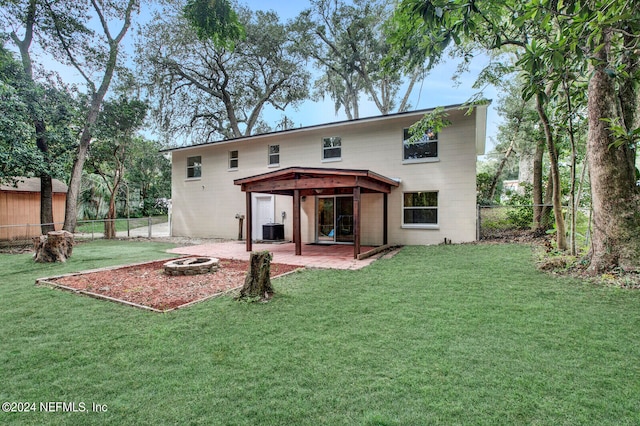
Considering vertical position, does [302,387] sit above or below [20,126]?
below

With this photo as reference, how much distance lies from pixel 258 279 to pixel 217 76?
61.4 feet

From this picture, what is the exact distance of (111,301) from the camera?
4582 millimetres

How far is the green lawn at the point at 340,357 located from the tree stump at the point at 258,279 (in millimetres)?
291

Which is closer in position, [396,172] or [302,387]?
[302,387]

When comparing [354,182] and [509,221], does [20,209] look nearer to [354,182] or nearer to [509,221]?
[354,182]

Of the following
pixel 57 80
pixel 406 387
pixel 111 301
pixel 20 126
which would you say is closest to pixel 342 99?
pixel 57 80

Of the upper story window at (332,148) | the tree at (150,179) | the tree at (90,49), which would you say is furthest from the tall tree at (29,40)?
the tree at (150,179)

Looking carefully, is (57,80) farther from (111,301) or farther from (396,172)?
(396,172)

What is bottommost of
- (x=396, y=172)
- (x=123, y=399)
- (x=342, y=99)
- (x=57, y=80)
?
(x=123, y=399)

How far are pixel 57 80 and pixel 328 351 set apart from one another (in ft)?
51.2

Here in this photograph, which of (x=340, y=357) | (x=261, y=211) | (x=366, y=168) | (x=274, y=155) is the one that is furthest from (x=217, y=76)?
(x=340, y=357)

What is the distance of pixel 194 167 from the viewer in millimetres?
15438

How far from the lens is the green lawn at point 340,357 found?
2053mm

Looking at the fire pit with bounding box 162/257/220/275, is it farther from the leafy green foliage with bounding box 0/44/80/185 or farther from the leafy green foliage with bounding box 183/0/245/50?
the leafy green foliage with bounding box 0/44/80/185
